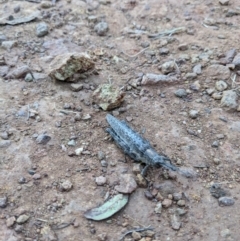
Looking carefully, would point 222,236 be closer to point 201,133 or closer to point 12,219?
point 201,133

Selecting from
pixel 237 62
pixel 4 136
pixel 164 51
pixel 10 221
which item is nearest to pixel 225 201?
pixel 10 221

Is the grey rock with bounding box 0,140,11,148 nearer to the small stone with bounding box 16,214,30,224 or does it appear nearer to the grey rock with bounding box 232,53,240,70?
the small stone with bounding box 16,214,30,224

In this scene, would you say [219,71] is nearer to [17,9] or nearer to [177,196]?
[177,196]

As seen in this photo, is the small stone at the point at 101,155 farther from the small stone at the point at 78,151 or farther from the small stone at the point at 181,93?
the small stone at the point at 181,93

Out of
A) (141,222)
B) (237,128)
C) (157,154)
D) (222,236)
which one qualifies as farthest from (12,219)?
(237,128)

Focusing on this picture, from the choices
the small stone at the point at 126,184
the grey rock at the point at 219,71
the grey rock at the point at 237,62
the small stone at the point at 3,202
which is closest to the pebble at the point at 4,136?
the small stone at the point at 3,202
